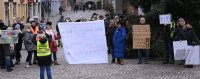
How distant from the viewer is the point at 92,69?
1809cm

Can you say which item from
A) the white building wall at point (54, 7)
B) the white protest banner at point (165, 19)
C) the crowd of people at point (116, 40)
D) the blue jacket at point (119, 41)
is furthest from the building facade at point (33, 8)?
the white protest banner at point (165, 19)

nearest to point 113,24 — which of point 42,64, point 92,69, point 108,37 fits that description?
point 108,37

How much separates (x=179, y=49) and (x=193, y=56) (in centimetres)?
55

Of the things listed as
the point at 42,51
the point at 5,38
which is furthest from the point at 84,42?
the point at 42,51

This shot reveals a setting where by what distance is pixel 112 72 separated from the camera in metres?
17.1

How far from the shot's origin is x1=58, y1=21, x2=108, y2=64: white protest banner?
Answer: 1988 centimetres

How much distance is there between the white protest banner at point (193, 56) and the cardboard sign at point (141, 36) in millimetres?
1993

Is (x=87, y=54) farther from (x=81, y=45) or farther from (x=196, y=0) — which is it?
(x=196, y=0)

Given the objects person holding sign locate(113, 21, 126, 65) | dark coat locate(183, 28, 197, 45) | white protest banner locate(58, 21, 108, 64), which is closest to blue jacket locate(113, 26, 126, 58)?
person holding sign locate(113, 21, 126, 65)

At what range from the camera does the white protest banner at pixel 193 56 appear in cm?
1780

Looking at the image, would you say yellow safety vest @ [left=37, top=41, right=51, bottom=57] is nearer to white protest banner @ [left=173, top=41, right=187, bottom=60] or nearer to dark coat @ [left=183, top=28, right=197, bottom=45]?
white protest banner @ [left=173, top=41, right=187, bottom=60]

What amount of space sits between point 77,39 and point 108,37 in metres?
1.62

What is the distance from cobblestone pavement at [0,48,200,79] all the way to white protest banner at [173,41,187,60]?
354 mm

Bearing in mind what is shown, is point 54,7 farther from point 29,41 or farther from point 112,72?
point 112,72
